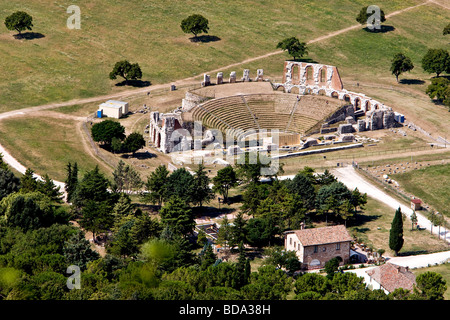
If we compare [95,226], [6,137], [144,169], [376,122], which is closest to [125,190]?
[144,169]

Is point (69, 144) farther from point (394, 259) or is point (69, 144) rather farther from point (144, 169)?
point (394, 259)

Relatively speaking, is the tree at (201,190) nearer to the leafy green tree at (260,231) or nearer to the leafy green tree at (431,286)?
the leafy green tree at (260,231)

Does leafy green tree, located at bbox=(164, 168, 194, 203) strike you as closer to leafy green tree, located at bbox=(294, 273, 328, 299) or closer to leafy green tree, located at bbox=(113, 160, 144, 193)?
leafy green tree, located at bbox=(113, 160, 144, 193)

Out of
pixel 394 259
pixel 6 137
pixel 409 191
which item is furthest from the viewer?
pixel 6 137

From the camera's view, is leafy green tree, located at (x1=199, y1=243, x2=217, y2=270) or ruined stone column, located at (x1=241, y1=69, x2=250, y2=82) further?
ruined stone column, located at (x1=241, y1=69, x2=250, y2=82)

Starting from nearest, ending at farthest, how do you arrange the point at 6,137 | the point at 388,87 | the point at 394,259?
1. the point at 394,259
2. the point at 6,137
3. the point at 388,87

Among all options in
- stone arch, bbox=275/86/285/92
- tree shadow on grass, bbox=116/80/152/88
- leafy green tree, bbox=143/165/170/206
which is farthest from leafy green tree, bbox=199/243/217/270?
tree shadow on grass, bbox=116/80/152/88

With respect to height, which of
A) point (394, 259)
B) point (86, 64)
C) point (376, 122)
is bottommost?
point (394, 259)
